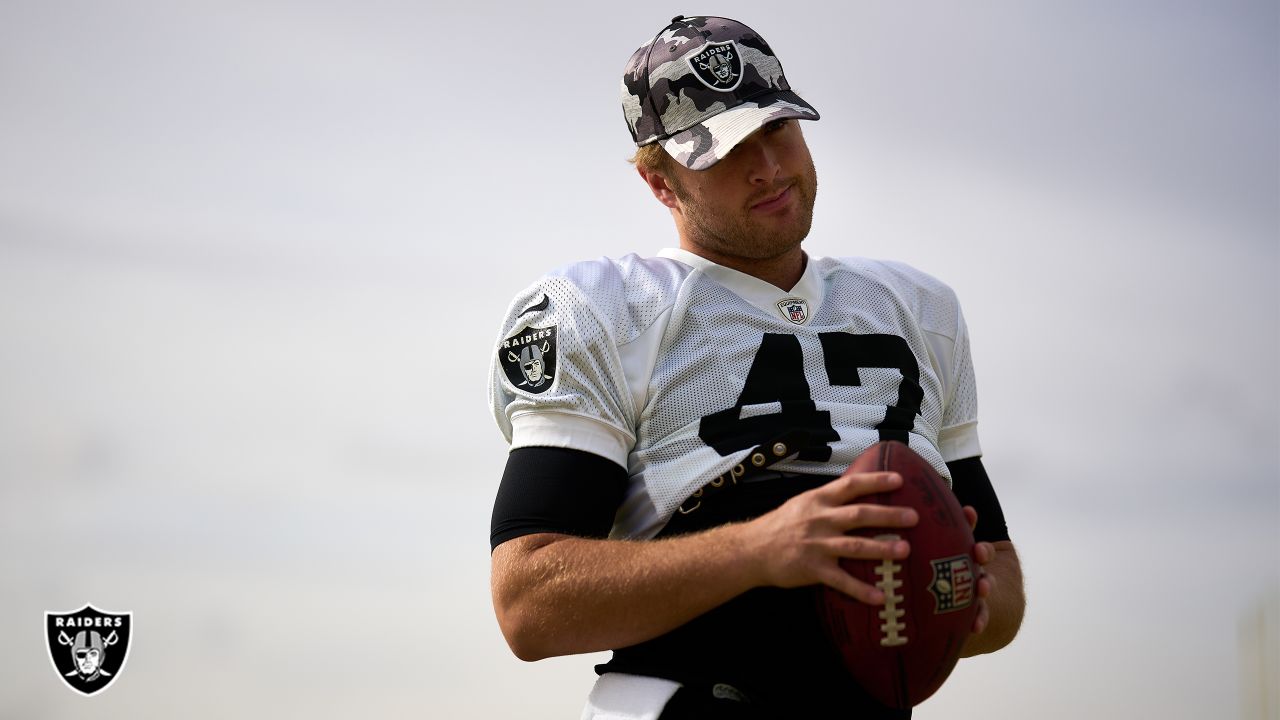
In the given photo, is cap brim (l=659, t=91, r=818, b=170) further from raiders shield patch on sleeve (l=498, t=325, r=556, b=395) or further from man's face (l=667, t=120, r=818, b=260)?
raiders shield patch on sleeve (l=498, t=325, r=556, b=395)

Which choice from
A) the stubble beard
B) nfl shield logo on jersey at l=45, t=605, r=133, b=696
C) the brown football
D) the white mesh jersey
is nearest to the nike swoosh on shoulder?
the white mesh jersey

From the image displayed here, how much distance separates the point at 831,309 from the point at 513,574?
0.71m

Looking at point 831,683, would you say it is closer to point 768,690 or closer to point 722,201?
point 768,690

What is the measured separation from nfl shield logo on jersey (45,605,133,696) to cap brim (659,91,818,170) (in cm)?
255

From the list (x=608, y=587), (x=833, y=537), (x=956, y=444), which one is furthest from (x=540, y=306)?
(x=956, y=444)

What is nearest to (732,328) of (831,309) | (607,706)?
(831,309)

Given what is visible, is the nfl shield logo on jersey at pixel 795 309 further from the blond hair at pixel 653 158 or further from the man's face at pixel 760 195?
the blond hair at pixel 653 158

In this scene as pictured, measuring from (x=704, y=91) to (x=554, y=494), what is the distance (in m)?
0.73

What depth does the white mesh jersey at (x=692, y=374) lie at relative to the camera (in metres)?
1.74

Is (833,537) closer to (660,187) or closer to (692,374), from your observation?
(692,374)

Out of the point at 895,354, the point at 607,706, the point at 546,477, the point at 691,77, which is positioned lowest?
the point at 607,706

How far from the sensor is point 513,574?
164cm

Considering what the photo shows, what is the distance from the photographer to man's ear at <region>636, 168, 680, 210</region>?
2074mm

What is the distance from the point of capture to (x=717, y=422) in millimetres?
1769
